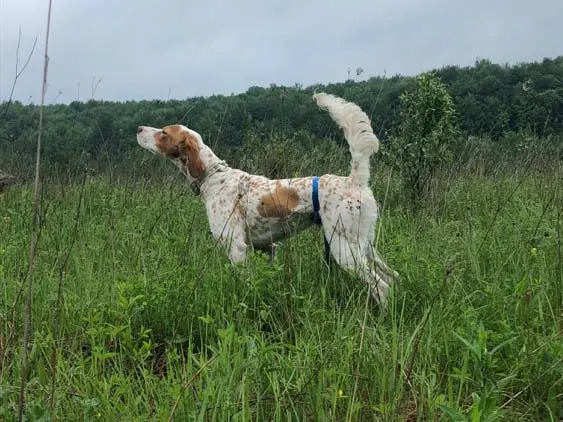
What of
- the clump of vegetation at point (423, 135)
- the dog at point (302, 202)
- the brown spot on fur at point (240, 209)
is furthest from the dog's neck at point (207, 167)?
the clump of vegetation at point (423, 135)

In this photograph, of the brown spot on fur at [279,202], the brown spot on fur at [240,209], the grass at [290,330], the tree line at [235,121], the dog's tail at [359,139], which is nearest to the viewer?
the grass at [290,330]

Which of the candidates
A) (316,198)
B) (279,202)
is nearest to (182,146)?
(279,202)

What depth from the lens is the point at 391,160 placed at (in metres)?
7.09

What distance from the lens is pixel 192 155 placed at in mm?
5242

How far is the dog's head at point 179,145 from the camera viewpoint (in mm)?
5227

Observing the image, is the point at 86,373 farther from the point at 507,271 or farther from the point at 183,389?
the point at 507,271

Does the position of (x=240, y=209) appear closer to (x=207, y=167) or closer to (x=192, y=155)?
(x=207, y=167)

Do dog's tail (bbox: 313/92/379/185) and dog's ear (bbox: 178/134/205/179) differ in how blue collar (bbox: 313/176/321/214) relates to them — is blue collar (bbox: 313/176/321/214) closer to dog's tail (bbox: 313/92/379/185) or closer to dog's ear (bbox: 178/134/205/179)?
dog's tail (bbox: 313/92/379/185)

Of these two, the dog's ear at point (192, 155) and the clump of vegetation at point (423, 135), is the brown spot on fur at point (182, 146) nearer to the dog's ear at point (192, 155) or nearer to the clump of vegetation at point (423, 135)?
the dog's ear at point (192, 155)

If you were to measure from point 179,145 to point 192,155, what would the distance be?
0.57ft

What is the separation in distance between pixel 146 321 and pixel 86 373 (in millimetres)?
538

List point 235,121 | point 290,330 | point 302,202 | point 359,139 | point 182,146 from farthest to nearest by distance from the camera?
point 235,121 → point 182,146 → point 302,202 → point 359,139 → point 290,330

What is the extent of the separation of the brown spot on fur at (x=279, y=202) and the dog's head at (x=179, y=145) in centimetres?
84

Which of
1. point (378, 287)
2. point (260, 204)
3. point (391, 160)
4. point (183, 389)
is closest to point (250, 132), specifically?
point (391, 160)
